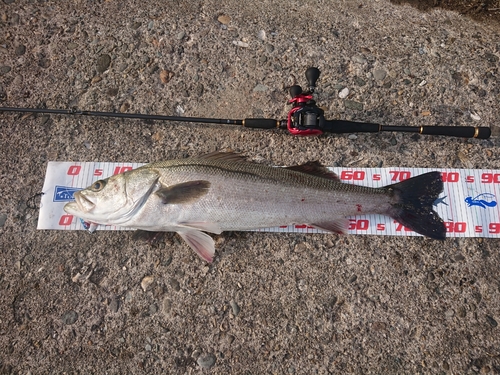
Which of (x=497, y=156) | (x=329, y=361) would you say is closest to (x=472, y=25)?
(x=497, y=156)

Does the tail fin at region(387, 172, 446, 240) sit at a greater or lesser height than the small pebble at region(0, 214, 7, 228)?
greater

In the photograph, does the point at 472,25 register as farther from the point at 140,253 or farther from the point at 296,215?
the point at 140,253

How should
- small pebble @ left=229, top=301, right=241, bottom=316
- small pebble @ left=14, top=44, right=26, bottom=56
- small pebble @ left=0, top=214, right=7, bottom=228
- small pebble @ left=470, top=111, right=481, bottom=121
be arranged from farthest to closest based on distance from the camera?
small pebble @ left=14, top=44, right=26, bottom=56 → small pebble @ left=470, top=111, right=481, bottom=121 → small pebble @ left=0, top=214, right=7, bottom=228 → small pebble @ left=229, top=301, right=241, bottom=316

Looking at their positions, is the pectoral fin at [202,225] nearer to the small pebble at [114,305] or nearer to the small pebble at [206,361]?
the small pebble at [114,305]

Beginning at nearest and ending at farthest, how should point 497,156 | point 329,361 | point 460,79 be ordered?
point 329,361
point 497,156
point 460,79

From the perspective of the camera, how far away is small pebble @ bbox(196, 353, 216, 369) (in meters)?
2.48

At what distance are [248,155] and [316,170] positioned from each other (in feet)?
2.14

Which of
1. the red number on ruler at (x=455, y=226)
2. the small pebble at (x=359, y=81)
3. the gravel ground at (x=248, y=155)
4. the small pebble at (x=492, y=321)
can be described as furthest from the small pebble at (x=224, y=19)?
the small pebble at (x=492, y=321)

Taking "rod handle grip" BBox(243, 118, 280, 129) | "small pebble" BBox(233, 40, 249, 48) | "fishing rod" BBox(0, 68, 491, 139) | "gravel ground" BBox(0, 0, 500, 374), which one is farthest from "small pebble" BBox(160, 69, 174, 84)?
"rod handle grip" BBox(243, 118, 280, 129)

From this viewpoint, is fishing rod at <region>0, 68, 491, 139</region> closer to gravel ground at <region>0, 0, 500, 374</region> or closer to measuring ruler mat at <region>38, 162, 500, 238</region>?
gravel ground at <region>0, 0, 500, 374</region>

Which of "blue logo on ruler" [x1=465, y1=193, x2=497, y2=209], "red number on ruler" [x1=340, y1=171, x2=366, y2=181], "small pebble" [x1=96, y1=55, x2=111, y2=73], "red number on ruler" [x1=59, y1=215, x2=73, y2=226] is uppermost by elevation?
"small pebble" [x1=96, y1=55, x2=111, y2=73]

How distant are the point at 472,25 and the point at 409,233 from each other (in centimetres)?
234

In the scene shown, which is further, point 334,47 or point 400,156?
point 334,47

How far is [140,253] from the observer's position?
274 cm
